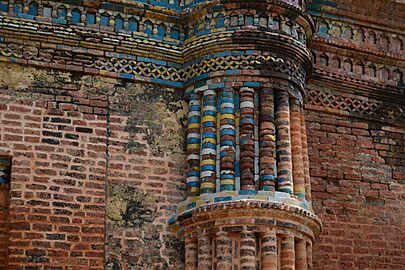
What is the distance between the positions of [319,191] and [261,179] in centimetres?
125

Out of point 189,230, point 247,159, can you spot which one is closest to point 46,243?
point 189,230

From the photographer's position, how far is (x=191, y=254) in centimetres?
819

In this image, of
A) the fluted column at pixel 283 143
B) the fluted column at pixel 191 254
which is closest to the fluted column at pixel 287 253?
the fluted column at pixel 283 143

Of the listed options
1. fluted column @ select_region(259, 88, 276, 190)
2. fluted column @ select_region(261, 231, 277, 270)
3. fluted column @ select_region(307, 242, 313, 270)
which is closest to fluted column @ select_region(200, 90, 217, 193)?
fluted column @ select_region(259, 88, 276, 190)

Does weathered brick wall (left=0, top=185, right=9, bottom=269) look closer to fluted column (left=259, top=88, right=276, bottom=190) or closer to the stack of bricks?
the stack of bricks

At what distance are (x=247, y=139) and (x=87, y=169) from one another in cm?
153

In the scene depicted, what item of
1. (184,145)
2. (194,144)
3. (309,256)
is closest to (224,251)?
(309,256)

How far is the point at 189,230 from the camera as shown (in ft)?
27.0

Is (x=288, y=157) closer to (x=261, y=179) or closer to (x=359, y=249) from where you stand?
(x=261, y=179)

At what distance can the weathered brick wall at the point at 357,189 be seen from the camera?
30.0 ft

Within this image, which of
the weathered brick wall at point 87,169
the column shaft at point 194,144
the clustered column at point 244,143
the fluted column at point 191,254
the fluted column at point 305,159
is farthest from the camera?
the fluted column at point 305,159

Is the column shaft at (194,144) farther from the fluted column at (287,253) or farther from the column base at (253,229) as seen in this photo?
the fluted column at (287,253)

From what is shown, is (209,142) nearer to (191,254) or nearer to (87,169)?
(191,254)

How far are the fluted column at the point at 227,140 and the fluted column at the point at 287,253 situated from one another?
0.68 m
